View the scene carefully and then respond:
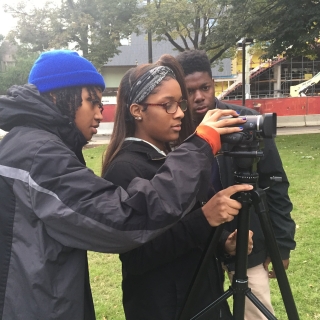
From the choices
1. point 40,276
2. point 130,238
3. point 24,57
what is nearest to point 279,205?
point 130,238

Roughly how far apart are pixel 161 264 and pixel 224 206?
399mm

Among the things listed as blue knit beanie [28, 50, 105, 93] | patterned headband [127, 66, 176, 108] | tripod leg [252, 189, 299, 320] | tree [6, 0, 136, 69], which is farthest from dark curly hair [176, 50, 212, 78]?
tree [6, 0, 136, 69]

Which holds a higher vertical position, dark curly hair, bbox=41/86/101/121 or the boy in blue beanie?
dark curly hair, bbox=41/86/101/121

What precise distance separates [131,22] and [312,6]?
8.26 metres

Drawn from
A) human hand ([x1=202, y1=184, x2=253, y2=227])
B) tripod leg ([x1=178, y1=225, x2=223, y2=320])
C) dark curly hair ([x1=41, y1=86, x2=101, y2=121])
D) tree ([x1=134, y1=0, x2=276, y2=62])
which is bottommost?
tripod leg ([x1=178, y1=225, x2=223, y2=320])

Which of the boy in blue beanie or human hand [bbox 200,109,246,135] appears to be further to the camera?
human hand [bbox 200,109,246,135]

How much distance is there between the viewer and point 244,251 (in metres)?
1.55

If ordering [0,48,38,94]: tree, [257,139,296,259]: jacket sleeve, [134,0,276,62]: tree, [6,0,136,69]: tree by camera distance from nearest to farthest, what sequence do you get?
[257,139,296,259]: jacket sleeve
[134,0,276,62]: tree
[6,0,136,69]: tree
[0,48,38,94]: tree

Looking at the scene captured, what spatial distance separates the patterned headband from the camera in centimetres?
162

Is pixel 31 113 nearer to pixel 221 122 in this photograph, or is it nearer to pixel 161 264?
pixel 221 122

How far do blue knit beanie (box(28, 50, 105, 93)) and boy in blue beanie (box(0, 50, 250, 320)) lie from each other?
7 cm

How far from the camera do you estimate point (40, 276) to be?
121cm

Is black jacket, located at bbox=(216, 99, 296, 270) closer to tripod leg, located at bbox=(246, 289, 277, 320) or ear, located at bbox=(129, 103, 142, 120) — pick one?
tripod leg, located at bbox=(246, 289, 277, 320)

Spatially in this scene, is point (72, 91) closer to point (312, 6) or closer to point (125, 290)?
point (125, 290)
